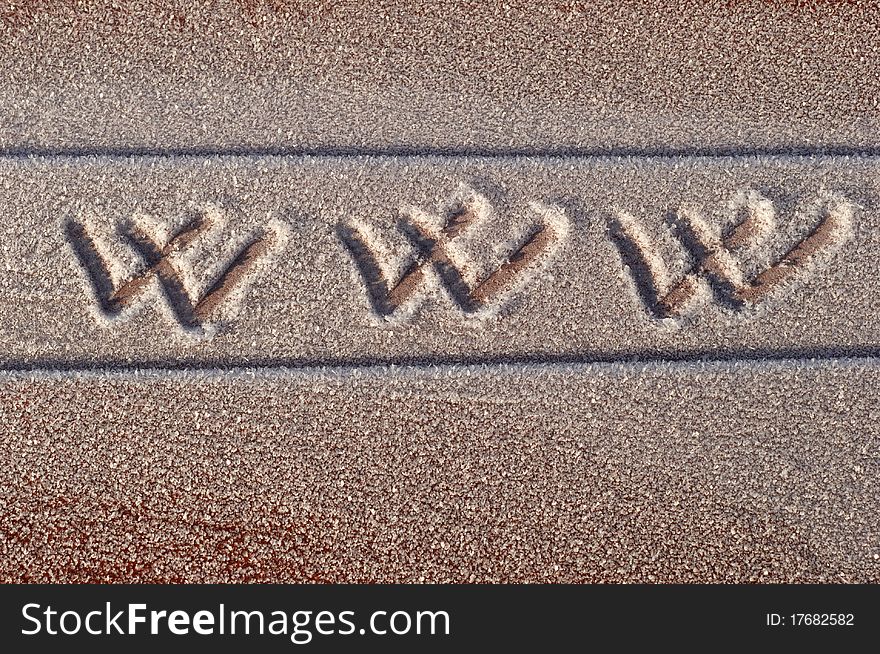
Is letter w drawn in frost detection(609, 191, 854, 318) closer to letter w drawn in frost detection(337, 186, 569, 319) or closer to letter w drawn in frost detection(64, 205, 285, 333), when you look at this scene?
letter w drawn in frost detection(337, 186, 569, 319)

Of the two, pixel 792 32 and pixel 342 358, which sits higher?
pixel 792 32

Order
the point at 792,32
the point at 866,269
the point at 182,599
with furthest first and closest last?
the point at 792,32, the point at 866,269, the point at 182,599

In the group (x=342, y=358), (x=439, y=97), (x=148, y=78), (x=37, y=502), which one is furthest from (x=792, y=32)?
(x=37, y=502)

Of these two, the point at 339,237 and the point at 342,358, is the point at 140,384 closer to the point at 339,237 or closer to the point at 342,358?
the point at 342,358

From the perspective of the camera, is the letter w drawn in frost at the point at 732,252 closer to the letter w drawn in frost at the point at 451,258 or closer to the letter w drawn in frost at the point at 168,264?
the letter w drawn in frost at the point at 451,258

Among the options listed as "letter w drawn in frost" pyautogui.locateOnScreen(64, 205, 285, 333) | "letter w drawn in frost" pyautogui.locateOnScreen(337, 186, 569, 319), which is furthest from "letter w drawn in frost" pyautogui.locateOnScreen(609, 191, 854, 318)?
"letter w drawn in frost" pyautogui.locateOnScreen(64, 205, 285, 333)
